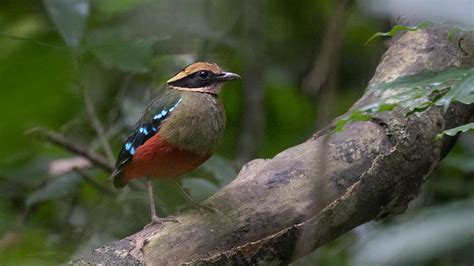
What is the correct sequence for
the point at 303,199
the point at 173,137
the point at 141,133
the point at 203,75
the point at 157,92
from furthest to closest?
the point at 157,92 < the point at 203,75 < the point at 141,133 < the point at 173,137 < the point at 303,199

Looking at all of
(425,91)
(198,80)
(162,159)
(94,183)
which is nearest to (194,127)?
(162,159)

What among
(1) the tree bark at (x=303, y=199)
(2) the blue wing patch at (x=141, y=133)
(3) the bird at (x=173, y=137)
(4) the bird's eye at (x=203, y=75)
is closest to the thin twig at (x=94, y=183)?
(3) the bird at (x=173, y=137)

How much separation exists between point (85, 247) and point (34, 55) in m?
3.03

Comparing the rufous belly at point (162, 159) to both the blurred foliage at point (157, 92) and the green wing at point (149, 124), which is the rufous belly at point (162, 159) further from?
the blurred foliage at point (157, 92)

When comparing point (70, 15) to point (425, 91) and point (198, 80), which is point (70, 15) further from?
point (425, 91)

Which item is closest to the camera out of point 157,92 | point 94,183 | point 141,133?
point 141,133

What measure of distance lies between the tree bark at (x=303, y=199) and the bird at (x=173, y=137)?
499mm

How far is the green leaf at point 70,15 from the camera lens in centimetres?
251

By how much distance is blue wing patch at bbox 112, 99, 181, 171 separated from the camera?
357 cm

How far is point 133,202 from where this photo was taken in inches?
163

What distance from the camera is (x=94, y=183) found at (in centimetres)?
470

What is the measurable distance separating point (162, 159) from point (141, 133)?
0.19 meters

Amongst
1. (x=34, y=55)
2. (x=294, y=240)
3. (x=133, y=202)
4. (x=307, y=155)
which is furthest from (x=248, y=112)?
(x=34, y=55)

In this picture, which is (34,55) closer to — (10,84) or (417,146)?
(10,84)
